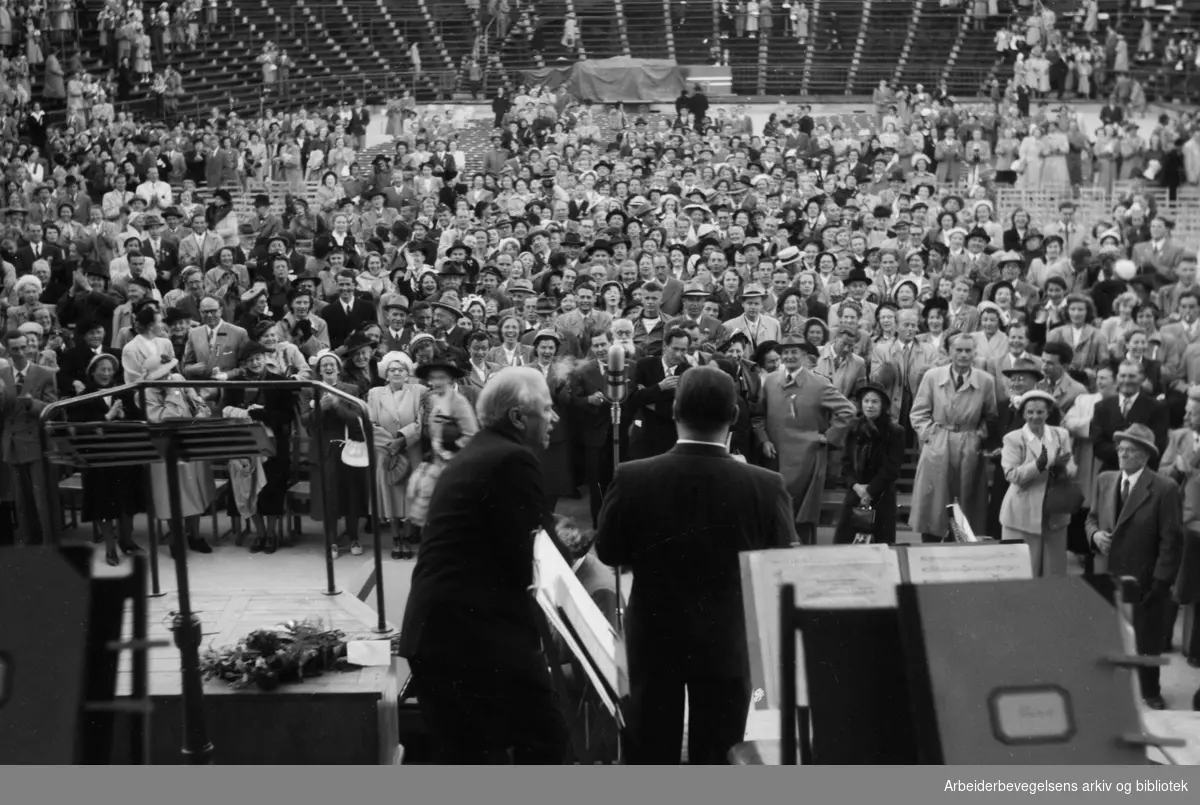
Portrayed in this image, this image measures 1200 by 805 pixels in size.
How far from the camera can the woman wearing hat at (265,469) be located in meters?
9.90

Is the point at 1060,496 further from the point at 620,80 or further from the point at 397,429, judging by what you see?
the point at 620,80

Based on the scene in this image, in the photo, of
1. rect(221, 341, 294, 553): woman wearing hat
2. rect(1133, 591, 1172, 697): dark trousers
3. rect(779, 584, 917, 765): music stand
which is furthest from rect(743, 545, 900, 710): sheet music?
rect(221, 341, 294, 553): woman wearing hat

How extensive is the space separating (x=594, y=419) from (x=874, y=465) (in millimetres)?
1805

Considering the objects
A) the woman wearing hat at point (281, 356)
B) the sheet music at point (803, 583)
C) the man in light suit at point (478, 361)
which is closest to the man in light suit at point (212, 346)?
the woman wearing hat at point (281, 356)

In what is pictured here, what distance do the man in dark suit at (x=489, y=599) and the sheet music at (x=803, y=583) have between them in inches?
27.4

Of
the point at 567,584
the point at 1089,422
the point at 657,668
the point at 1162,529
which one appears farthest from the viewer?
the point at 1089,422

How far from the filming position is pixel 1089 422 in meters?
9.27

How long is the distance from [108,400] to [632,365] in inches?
130

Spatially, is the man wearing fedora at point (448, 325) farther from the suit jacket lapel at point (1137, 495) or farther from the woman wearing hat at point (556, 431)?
the suit jacket lapel at point (1137, 495)

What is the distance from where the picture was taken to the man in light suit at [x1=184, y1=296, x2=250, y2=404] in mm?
10719

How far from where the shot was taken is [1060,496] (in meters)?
8.57

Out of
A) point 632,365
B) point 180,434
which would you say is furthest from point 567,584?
point 632,365

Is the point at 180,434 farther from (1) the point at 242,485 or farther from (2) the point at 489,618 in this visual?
(1) the point at 242,485

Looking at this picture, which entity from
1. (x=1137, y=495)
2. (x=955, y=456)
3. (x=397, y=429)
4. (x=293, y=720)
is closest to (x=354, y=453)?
(x=397, y=429)
